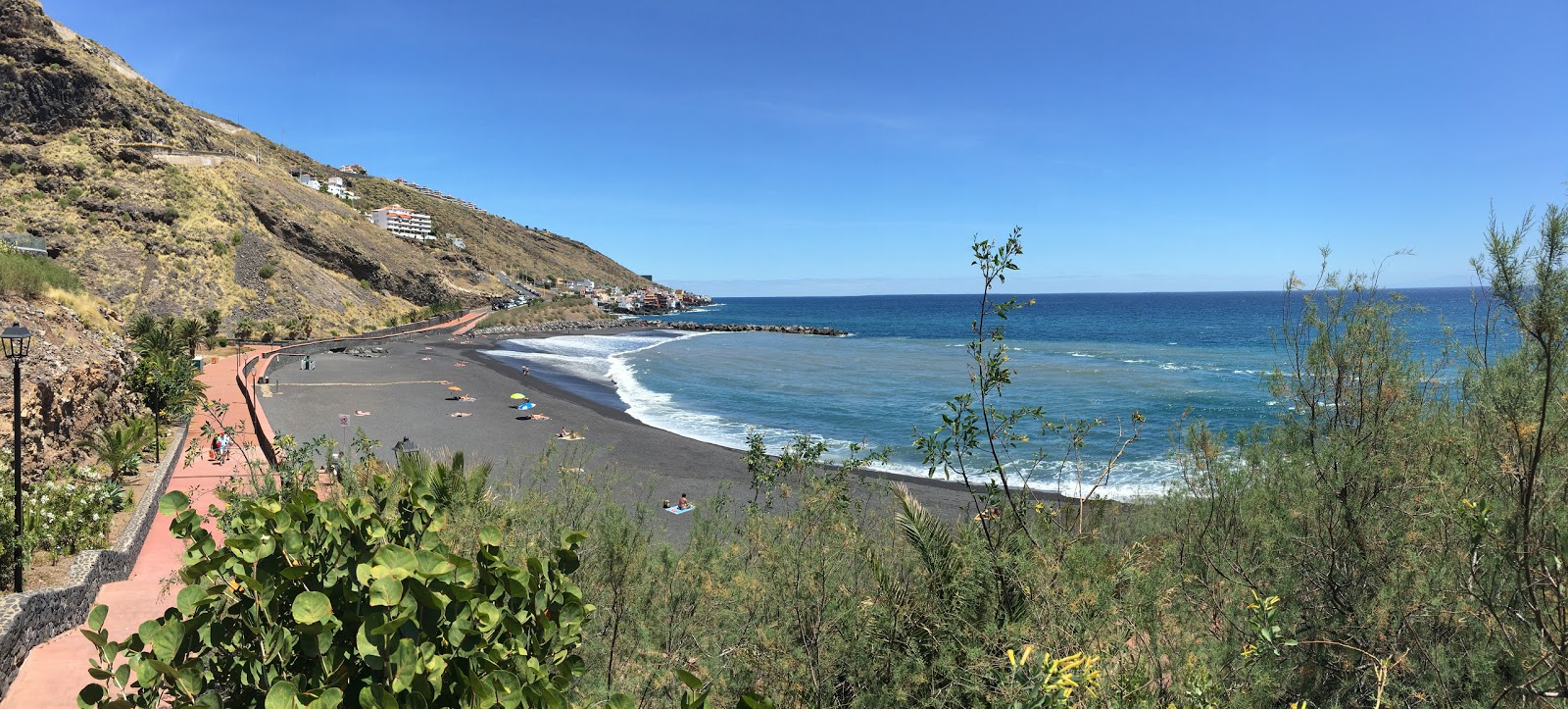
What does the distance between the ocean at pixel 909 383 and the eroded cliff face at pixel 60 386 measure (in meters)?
13.4

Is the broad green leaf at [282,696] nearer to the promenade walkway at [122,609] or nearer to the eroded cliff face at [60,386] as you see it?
the promenade walkway at [122,609]

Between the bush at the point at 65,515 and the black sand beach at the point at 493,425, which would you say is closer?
the bush at the point at 65,515

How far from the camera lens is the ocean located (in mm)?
20328

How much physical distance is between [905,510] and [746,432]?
63.3ft

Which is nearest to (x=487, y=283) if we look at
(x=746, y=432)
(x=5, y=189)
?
(x=5, y=189)

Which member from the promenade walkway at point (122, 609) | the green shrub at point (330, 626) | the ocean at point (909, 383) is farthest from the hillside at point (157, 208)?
the green shrub at point (330, 626)

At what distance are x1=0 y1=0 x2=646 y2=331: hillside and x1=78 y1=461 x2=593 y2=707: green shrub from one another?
43.2 meters

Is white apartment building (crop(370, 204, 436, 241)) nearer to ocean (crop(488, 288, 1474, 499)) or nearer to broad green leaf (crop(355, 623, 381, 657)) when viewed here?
ocean (crop(488, 288, 1474, 499))

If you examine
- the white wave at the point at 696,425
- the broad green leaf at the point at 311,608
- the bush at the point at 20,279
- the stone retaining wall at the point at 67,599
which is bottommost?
the white wave at the point at 696,425

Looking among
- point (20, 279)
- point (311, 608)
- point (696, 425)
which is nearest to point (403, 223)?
point (696, 425)

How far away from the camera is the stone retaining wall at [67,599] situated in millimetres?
5820

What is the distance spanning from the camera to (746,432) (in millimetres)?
24094

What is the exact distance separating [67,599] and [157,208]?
45391mm

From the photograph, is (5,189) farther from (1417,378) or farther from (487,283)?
(1417,378)
